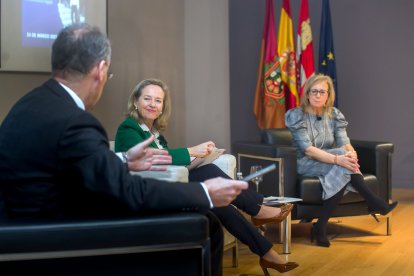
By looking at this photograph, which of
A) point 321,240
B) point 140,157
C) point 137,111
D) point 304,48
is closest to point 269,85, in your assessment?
point 304,48

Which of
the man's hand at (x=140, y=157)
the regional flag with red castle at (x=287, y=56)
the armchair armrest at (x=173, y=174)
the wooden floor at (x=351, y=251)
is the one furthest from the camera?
the regional flag with red castle at (x=287, y=56)

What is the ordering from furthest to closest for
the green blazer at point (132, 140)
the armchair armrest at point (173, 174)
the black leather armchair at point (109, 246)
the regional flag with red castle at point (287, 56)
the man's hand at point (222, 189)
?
the regional flag with red castle at point (287, 56) < the green blazer at point (132, 140) < the armchair armrest at point (173, 174) < the man's hand at point (222, 189) < the black leather armchair at point (109, 246)

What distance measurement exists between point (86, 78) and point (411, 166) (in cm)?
583

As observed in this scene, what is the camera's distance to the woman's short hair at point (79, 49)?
199 cm

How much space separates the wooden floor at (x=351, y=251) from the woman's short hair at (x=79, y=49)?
7.04 ft

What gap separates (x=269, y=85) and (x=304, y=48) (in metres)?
0.55

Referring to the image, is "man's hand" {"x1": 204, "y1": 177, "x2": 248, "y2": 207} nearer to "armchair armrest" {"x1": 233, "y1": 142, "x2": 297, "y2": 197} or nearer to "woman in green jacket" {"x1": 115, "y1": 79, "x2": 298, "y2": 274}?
"woman in green jacket" {"x1": 115, "y1": 79, "x2": 298, "y2": 274}

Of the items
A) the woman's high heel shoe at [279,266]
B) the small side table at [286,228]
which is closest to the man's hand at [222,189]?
the woman's high heel shoe at [279,266]

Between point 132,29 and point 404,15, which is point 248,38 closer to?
point 404,15

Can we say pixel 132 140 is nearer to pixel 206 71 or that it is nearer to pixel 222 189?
pixel 222 189

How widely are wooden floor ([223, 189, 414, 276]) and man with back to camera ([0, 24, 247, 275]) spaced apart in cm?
204

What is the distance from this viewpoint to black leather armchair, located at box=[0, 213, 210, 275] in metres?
1.80

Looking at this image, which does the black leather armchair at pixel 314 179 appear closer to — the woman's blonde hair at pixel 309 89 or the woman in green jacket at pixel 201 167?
the woman's blonde hair at pixel 309 89

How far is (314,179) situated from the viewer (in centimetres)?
465
